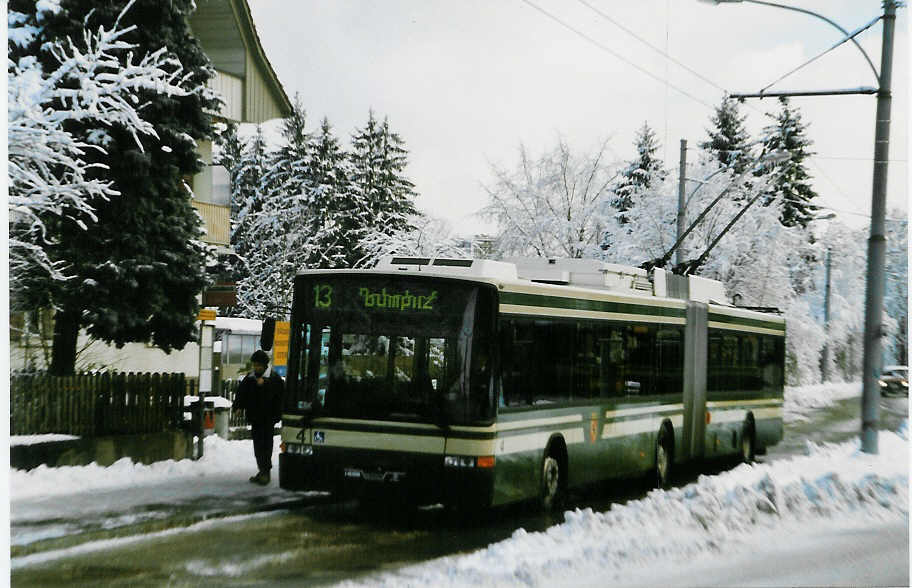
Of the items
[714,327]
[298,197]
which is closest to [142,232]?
[714,327]

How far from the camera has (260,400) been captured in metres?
14.9

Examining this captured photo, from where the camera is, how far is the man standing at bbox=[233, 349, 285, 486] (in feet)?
48.9

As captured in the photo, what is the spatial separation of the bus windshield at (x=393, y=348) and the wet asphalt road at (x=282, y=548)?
1147mm

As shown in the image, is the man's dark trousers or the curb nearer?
the curb

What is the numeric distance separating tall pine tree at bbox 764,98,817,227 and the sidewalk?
91.0 feet

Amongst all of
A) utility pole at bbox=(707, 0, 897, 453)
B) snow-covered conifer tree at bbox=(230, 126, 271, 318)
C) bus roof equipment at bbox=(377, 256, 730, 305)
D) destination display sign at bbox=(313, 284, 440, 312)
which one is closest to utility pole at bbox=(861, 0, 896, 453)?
utility pole at bbox=(707, 0, 897, 453)

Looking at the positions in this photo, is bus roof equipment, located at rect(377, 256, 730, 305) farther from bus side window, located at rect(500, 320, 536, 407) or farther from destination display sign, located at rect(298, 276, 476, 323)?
bus side window, located at rect(500, 320, 536, 407)

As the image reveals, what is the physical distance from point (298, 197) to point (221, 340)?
8109 mm

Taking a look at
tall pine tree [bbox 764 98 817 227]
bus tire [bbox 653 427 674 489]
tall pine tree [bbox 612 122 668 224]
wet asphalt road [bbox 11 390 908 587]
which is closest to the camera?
wet asphalt road [bbox 11 390 908 587]

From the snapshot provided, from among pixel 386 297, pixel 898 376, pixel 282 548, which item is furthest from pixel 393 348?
pixel 898 376

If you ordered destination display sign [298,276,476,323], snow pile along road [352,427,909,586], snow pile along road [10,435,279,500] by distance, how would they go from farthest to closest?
1. snow pile along road [10,435,279,500]
2. destination display sign [298,276,476,323]
3. snow pile along road [352,427,909,586]

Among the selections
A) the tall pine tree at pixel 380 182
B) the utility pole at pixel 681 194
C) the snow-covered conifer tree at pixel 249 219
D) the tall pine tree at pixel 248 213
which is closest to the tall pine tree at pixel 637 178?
the tall pine tree at pixel 380 182

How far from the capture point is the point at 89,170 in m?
18.2

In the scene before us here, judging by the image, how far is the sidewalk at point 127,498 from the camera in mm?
11312
